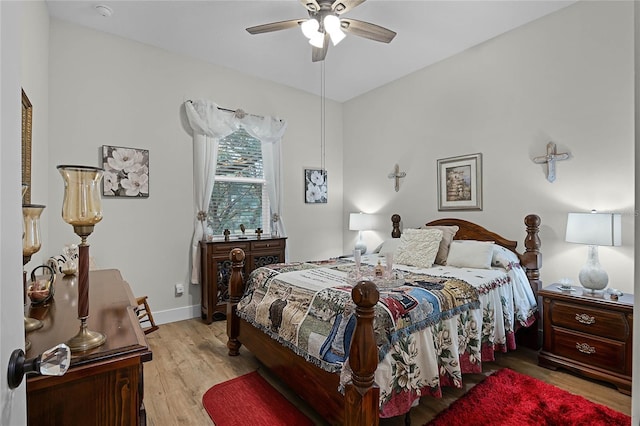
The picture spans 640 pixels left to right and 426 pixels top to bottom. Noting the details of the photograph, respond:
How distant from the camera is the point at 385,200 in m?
4.58

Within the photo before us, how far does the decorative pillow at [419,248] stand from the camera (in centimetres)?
302

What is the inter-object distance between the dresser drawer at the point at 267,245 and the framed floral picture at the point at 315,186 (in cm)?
95

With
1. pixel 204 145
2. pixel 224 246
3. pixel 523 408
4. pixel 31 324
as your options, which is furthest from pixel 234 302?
pixel 523 408

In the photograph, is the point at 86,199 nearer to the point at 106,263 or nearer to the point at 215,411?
the point at 215,411

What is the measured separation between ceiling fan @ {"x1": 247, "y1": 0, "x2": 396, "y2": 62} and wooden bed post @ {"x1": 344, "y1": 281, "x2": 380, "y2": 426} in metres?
1.93

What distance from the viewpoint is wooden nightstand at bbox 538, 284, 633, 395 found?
7.20 ft

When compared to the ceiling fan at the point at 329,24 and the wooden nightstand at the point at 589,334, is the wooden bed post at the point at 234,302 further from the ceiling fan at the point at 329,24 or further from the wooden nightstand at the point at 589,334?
the wooden nightstand at the point at 589,334

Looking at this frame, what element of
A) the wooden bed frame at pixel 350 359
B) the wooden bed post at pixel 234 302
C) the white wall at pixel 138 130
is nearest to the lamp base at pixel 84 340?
the wooden bed frame at pixel 350 359

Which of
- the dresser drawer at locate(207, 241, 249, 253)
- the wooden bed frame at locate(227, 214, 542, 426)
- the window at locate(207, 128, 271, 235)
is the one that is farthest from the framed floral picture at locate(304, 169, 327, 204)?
the wooden bed frame at locate(227, 214, 542, 426)

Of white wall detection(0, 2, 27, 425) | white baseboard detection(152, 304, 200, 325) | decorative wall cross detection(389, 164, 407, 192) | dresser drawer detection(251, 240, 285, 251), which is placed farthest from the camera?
decorative wall cross detection(389, 164, 407, 192)

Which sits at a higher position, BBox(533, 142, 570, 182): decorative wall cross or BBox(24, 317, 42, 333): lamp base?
BBox(533, 142, 570, 182): decorative wall cross

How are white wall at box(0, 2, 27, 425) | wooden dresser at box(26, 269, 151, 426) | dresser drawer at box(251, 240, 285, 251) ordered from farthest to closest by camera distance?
dresser drawer at box(251, 240, 285, 251)
wooden dresser at box(26, 269, 151, 426)
white wall at box(0, 2, 27, 425)

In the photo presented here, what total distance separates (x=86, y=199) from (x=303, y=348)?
1.41m

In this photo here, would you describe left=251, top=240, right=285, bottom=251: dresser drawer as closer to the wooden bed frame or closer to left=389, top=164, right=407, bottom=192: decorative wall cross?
the wooden bed frame
